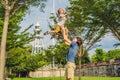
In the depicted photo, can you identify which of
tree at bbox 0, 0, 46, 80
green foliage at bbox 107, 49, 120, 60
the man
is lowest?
the man

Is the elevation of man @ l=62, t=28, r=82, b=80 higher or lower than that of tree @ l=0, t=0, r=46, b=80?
lower

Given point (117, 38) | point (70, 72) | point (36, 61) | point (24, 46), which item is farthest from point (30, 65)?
point (70, 72)

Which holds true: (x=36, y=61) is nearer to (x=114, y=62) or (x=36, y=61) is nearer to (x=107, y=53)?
(x=114, y=62)

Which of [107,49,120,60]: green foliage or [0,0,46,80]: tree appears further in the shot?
[107,49,120,60]: green foliage

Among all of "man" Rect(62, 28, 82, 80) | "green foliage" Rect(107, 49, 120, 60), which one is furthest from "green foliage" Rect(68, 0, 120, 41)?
"green foliage" Rect(107, 49, 120, 60)

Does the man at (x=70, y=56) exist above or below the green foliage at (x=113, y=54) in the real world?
below

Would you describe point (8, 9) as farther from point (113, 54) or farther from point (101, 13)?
point (113, 54)

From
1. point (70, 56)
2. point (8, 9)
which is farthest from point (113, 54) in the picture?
point (70, 56)

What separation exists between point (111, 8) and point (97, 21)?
1.45 m

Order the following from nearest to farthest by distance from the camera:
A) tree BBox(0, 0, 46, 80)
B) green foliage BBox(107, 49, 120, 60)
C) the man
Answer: the man → tree BBox(0, 0, 46, 80) → green foliage BBox(107, 49, 120, 60)

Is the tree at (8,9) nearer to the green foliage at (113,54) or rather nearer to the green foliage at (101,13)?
the green foliage at (101,13)

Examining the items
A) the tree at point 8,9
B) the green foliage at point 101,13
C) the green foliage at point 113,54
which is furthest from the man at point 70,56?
the green foliage at point 113,54

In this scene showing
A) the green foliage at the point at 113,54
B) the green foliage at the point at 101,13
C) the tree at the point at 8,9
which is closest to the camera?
the tree at the point at 8,9

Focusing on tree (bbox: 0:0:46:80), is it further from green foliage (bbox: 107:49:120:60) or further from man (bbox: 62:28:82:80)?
green foliage (bbox: 107:49:120:60)
